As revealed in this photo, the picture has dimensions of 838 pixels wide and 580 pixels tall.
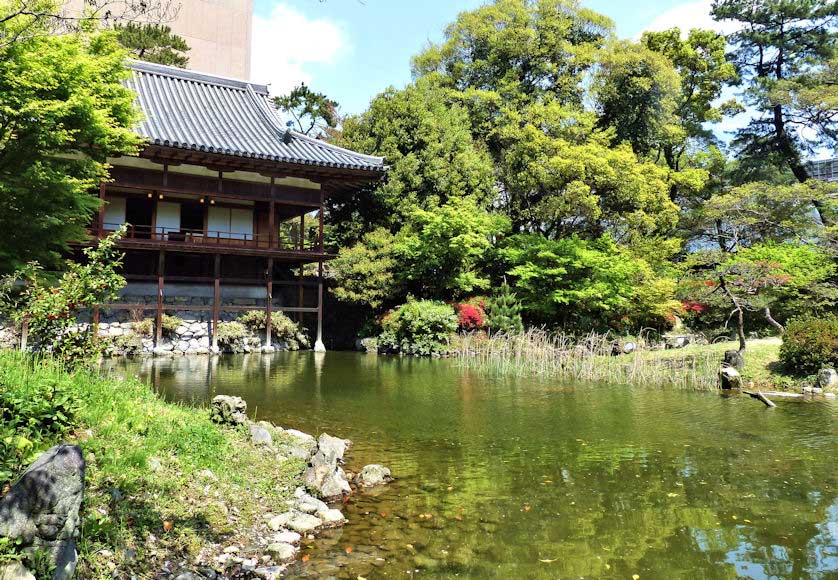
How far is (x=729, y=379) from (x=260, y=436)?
10500 mm

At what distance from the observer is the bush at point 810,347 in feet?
40.8

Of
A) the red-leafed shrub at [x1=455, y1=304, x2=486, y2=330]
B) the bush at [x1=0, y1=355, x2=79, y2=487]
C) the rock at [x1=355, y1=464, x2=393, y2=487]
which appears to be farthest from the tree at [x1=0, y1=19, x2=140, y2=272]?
the red-leafed shrub at [x1=455, y1=304, x2=486, y2=330]

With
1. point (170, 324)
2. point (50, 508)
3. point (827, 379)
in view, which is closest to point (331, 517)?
point (50, 508)

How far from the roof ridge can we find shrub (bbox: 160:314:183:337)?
30.5ft

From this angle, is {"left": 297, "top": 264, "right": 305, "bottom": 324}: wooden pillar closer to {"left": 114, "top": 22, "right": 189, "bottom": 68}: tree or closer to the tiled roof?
the tiled roof

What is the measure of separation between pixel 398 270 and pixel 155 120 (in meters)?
10.1

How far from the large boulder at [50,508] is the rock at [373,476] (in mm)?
2787

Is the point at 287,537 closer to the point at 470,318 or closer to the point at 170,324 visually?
the point at 170,324

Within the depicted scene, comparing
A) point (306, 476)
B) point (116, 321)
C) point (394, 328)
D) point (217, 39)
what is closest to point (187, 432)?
point (306, 476)

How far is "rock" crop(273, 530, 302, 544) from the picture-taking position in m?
4.01

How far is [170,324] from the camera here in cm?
1769

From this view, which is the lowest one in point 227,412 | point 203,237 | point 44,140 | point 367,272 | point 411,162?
point 227,412

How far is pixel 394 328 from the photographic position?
21.0 m

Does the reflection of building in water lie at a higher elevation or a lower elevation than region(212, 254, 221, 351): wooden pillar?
higher
